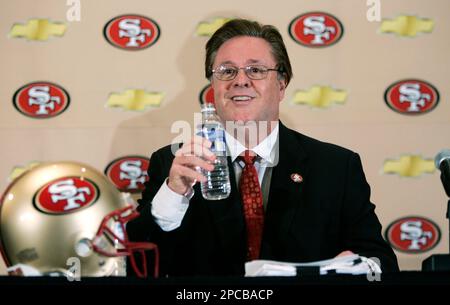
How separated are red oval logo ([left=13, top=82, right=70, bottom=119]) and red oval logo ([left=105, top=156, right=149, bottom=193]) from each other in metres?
0.31

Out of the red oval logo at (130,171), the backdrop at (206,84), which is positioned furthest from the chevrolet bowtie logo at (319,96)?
the red oval logo at (130,171)

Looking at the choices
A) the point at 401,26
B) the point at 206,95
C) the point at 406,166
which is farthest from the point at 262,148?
the point at 401,26

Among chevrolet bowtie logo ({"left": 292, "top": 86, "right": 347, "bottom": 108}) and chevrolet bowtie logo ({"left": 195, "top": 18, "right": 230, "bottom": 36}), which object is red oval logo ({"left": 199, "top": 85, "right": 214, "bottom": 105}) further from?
chevrolet bowtie logo ({"left": 292, "top": 86, "right": 347, "bottom": 108})

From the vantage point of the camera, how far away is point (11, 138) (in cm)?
235

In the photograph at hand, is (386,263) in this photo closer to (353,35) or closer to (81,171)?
(81,171)

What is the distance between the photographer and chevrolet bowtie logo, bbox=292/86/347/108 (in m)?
2.39

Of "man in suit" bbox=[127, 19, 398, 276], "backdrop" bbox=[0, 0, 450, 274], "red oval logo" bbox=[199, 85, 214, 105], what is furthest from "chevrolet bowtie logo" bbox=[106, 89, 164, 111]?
"man in suit" bbox=[127, 19, 398, 276]

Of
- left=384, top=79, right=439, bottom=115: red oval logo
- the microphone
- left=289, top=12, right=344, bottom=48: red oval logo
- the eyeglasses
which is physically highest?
left=289, top=12, right=344, bottom=48: red oval logo

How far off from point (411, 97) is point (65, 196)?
142 centimetres

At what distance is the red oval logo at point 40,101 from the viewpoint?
7.76 ft

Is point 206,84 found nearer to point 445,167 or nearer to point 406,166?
point 406,166

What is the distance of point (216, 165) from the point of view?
65.4 inches

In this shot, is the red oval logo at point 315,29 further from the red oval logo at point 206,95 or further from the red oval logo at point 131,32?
the red oval logo at point 131,32
